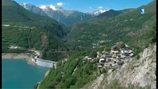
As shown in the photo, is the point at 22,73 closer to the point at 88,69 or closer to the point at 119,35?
the point at 88,69

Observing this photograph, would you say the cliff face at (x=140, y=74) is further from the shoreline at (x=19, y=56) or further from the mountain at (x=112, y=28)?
the mountain at (x=112, y=28)

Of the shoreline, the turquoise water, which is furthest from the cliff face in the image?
the shoreline

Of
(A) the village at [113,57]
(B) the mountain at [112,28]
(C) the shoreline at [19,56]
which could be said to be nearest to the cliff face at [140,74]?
(A) the village at [113,57]

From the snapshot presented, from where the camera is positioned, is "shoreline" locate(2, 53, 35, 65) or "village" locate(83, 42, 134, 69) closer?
"village" locate(83, 42, 134, 69)

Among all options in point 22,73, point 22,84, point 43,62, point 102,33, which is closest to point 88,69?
point 22,84

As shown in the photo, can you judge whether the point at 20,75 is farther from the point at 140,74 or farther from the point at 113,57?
the point at 140,74

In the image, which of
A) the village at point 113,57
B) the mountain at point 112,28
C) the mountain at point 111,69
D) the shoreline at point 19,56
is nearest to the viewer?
the mountain at point 111,69

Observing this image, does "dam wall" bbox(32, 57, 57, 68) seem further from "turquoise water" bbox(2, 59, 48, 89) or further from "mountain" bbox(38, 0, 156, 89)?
"mountain" bbox(38, 0, 156, 89)

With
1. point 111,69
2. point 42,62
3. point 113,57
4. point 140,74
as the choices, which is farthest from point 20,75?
point 140,74
